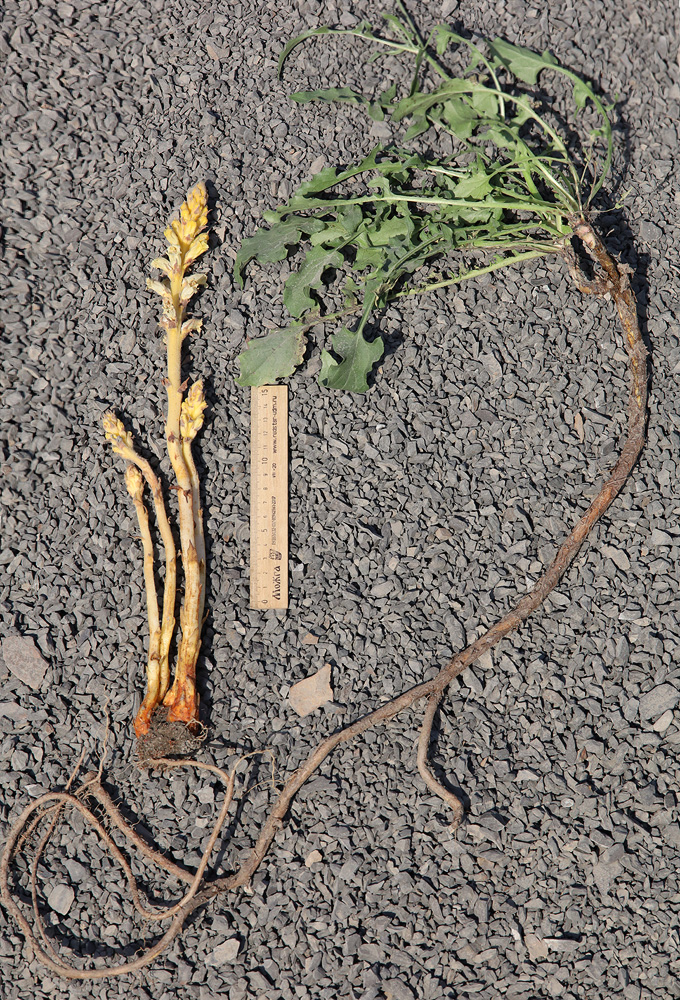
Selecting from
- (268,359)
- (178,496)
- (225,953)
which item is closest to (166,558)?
(178,496)

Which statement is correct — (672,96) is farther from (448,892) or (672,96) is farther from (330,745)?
(448,892)

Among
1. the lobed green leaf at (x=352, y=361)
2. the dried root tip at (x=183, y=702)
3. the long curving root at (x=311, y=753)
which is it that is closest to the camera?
the long curving root at (x=311, y=753)

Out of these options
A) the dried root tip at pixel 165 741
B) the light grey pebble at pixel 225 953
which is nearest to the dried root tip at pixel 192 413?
the dried root tip at pixel 165 741

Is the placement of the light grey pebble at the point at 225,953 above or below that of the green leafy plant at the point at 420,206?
below

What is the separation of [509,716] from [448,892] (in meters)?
0.54

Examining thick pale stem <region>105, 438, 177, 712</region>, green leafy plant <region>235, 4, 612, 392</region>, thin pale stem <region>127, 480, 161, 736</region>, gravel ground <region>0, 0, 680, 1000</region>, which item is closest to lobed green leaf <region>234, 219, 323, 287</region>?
green leafy plant <region>235, 4, 612, 392</region>

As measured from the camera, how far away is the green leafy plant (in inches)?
83.0

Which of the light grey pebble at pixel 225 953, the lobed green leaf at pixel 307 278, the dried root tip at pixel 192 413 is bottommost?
the light grey pebble at pixel 225 953

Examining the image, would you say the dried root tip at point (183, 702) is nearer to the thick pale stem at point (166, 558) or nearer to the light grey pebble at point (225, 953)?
the thick pale stem at point (166, 558)

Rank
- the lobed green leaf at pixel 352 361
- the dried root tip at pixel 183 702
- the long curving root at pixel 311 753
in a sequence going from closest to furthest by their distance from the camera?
the long curving root at pixel 311 753 → the dried root tip at pixel 183 702 → the lobed green leaf at pixel 352 361

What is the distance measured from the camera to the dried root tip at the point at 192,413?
210 cm

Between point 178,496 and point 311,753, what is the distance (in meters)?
0.91

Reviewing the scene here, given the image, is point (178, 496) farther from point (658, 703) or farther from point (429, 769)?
point (658, 703)

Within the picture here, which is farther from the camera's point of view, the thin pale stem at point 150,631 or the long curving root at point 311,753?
the thin pale stem at point 150,631
